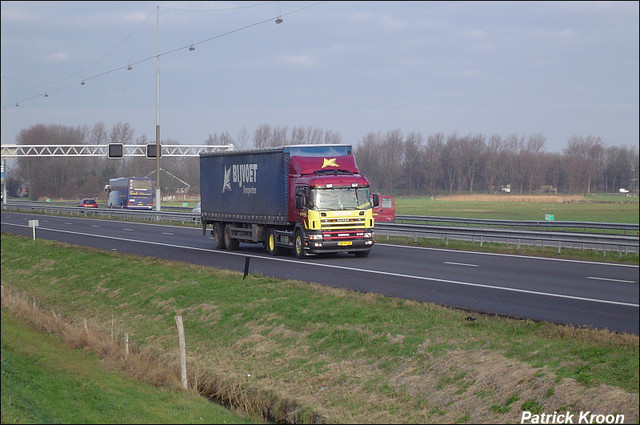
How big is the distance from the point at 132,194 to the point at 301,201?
1753 inches

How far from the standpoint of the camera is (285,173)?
27.6 meters

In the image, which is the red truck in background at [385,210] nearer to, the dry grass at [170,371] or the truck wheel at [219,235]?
the truck wheel at [219,235]

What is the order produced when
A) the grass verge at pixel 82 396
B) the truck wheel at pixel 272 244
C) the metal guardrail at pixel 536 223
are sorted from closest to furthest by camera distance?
the grass verge at pixel 82 396 < the truck wheel at pixel 272 244 < the metal guardrail at pixel 536 223

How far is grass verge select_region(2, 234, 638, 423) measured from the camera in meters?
10.1

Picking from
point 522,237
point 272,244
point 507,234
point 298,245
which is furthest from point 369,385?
point 507,234

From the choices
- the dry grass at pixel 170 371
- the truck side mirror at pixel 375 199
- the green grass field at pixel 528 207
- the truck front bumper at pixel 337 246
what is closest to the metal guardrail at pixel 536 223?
the green grass field at pixel 528 207

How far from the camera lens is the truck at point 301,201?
25.9 meters

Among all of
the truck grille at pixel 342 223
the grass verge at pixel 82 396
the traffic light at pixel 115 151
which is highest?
the traffic light at pixel 115 151

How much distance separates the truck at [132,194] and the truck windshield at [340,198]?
41.2m

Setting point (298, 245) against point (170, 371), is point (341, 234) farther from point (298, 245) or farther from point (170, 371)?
point (170, 371)

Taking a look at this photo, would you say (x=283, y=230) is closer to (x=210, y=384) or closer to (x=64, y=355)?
(x=64, y=355)

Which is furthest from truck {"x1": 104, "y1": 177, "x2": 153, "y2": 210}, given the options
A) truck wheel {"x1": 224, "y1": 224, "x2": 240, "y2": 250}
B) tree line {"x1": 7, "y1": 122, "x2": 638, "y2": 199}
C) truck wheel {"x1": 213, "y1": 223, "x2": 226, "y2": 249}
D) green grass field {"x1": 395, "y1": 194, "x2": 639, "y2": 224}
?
truck wheel {"x1": 224, "y1": 224, "x2": 240, "y2": 250}

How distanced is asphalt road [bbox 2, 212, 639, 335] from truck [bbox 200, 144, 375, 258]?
2.36 ft

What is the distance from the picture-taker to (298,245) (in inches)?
1051
